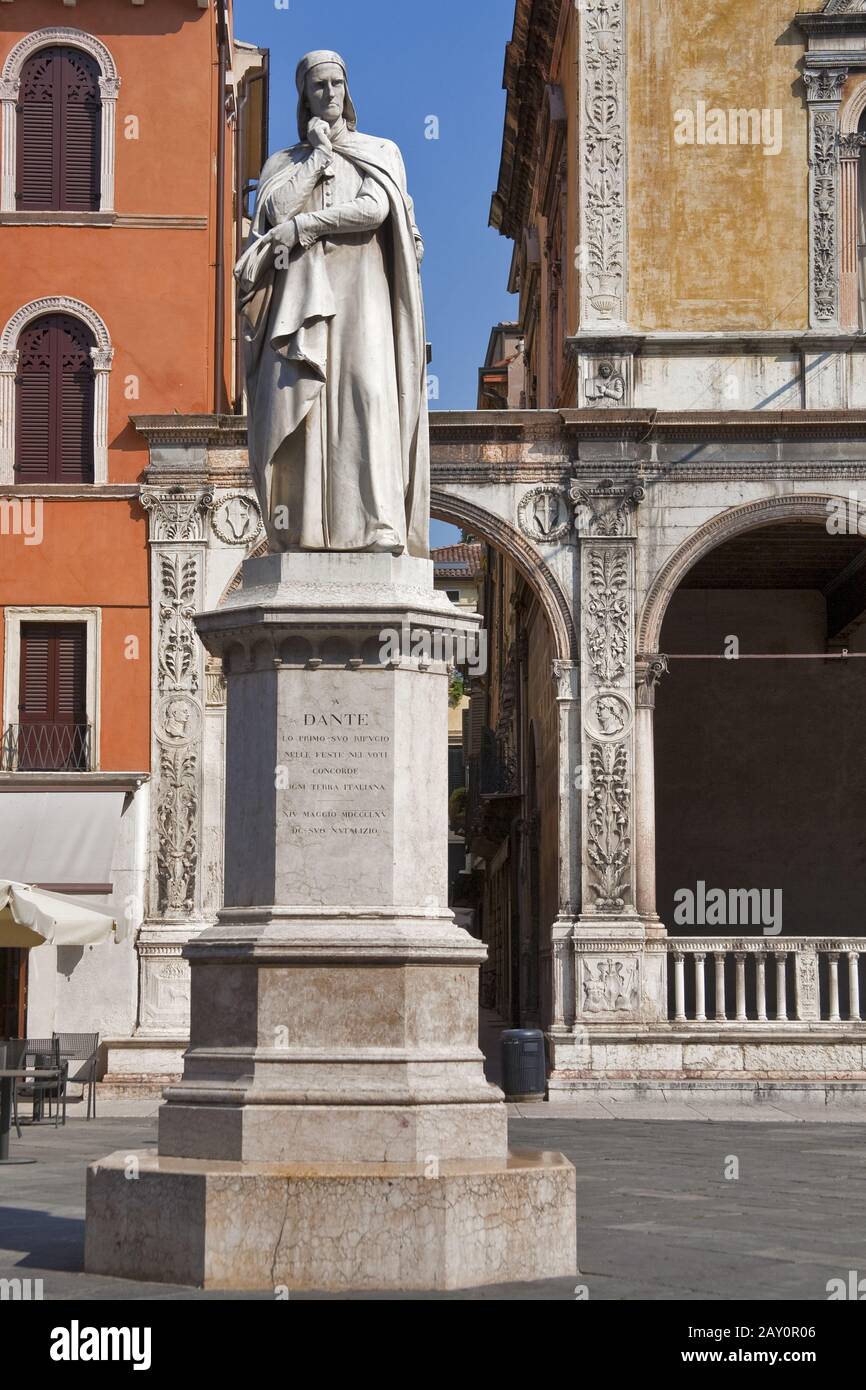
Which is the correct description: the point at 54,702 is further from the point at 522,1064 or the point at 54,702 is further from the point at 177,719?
the point at 522,1064

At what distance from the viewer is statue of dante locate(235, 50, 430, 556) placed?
9.46 meters

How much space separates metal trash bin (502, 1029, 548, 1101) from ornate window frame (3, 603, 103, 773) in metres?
6.48

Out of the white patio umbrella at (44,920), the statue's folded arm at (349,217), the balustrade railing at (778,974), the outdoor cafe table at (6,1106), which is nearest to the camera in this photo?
the statue's folded arm at (349,217)

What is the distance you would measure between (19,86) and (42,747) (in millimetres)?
8830

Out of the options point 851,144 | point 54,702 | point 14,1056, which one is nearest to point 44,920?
point 14,1056

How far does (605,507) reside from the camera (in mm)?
26000

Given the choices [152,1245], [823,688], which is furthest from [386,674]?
[823,688]

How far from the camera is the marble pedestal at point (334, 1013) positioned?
8141 mm

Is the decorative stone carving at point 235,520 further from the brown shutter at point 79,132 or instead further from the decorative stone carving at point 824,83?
the decorative stone carving at point 824,83

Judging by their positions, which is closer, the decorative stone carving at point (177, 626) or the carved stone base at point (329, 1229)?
the carved stone base at point (329, 1229)

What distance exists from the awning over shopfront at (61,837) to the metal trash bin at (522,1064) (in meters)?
5.44

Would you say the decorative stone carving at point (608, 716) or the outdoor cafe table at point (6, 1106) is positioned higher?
the decorative stone carving at point (608, 716)

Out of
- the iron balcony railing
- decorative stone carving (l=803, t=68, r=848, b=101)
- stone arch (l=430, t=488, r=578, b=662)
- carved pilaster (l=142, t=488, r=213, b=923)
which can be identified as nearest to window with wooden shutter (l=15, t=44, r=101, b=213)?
carved pilaster (l=142, t=488, r=213, b=923)

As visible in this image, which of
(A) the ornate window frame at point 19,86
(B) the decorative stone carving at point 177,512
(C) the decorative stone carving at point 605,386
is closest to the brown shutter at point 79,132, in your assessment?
(A) the ornate window frame at point 19,86
